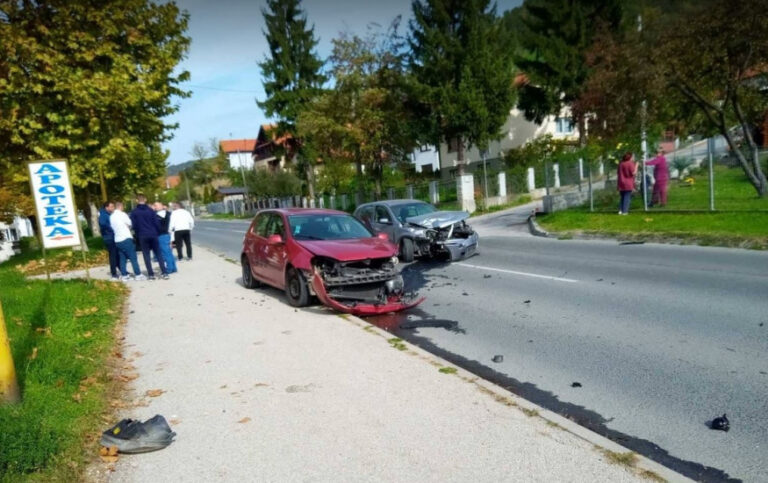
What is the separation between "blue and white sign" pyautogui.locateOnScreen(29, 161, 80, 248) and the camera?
10.1 metres

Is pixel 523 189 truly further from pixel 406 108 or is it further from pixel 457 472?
pixel 457 472

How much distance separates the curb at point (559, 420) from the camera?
308cm

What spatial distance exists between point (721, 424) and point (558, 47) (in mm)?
34820

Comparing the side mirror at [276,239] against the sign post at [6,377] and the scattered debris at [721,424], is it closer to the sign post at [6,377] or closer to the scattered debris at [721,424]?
the sign post at [6,377]

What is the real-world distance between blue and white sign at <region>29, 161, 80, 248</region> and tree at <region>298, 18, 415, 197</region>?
2067 cm

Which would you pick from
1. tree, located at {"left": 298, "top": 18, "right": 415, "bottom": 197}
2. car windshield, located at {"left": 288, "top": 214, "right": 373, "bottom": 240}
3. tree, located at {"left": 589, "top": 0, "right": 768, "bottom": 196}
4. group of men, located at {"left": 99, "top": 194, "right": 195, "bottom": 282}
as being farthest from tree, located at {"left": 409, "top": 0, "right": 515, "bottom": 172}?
car windshield, located at {"left": 288, "top": 214, "right": 373, "bottom": 240}

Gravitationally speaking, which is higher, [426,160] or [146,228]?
[426,160]

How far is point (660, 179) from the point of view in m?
17.0

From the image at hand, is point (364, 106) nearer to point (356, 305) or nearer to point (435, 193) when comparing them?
point (435, 193)

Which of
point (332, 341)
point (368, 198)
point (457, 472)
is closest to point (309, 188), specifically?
point (368, 198)

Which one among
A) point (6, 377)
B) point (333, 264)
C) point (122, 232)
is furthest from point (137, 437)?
point (122, 232)

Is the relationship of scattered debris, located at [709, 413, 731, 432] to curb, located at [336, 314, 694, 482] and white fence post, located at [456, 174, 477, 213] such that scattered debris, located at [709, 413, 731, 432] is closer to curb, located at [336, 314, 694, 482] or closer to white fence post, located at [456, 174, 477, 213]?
curb, located at [336, 314, 694, 482]

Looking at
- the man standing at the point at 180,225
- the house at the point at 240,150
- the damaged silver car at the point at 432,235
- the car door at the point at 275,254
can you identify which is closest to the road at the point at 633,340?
the damaged silver car at the point at 432,235

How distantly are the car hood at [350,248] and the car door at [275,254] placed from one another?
56 cm
